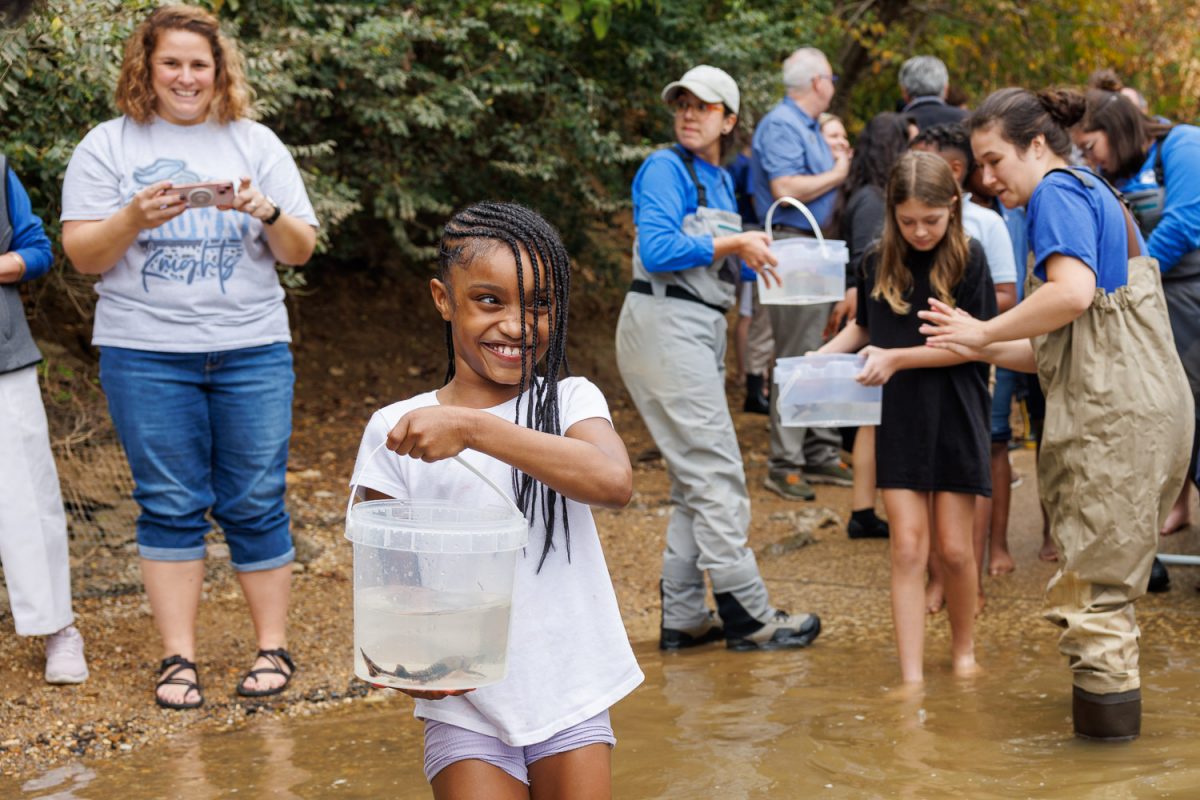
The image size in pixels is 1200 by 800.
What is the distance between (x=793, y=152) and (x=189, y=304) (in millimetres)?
3681

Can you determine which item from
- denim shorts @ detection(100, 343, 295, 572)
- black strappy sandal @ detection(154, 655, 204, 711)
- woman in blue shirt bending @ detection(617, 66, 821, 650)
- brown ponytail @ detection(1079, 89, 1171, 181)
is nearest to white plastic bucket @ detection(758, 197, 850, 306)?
woman in blue shirt bending @ detection(617, 66, 821, 650)

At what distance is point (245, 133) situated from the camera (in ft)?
15.7

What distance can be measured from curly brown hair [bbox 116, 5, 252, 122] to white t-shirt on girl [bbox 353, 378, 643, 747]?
93.0 inches

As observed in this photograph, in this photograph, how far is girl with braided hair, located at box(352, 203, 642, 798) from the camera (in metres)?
2.62

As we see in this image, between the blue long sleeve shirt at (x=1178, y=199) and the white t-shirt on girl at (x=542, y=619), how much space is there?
352 centimetres

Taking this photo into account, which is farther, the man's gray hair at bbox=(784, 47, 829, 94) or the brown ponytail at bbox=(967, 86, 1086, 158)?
the man's gray hair at bbox=(784, 47, 829, 94)

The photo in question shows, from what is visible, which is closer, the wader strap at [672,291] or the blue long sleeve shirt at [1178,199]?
the wader strap at [672,291]

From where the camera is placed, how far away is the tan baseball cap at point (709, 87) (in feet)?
A: 17.2

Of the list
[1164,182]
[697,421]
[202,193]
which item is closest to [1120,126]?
[1164,182]

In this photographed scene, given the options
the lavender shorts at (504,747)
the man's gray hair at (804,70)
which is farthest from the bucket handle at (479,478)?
the man's gray hair at (804,70)

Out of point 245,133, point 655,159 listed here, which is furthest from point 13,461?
point 655,159

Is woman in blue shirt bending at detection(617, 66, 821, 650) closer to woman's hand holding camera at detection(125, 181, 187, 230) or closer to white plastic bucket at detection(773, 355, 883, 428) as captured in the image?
white plastic bucket at detection(773, 355, 883, 428)

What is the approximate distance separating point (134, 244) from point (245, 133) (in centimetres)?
55

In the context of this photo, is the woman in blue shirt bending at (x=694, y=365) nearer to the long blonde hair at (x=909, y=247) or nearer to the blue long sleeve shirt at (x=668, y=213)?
the blue long sleeve shirt at (x=668, y=213)
